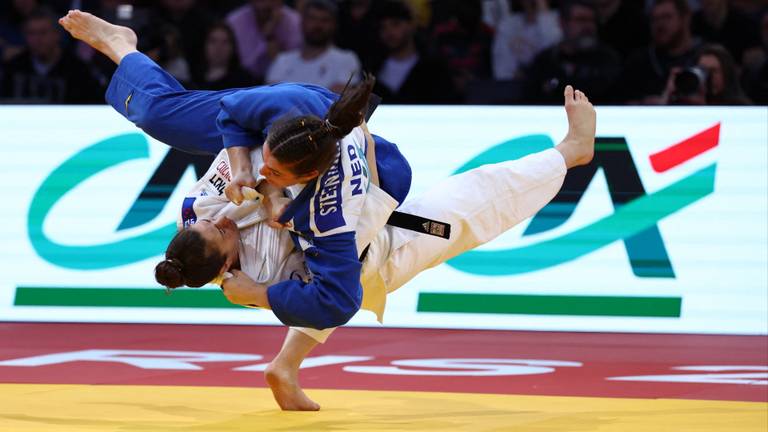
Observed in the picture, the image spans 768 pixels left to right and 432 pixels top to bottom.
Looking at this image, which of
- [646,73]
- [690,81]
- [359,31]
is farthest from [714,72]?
[359,31]

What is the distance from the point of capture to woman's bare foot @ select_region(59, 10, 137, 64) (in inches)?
163

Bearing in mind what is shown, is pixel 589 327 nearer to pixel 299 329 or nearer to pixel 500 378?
pixel 500 378

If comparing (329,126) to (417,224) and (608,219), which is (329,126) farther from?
(608,219)

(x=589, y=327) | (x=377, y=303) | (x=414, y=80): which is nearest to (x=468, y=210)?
(x=377, y=303)

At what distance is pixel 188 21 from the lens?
322 inches

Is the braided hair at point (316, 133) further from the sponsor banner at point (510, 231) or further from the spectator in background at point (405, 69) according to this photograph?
the spectator in background at point (405, 69)

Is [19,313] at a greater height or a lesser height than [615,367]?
lesser

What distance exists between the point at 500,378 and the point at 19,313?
259 cm

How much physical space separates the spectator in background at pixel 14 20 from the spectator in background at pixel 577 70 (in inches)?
148

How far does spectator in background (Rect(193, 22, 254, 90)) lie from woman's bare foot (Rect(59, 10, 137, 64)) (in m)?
3.13

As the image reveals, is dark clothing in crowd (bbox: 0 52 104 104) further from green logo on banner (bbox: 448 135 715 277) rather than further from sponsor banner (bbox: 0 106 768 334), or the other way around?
green logo on banner (bbox: 448 135 715 277)

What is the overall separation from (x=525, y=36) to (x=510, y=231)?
8.18 feet

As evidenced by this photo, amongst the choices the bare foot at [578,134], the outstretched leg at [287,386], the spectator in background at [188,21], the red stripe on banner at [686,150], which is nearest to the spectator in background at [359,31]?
the spectator in background at [188,21]

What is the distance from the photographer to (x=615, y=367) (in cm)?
473
